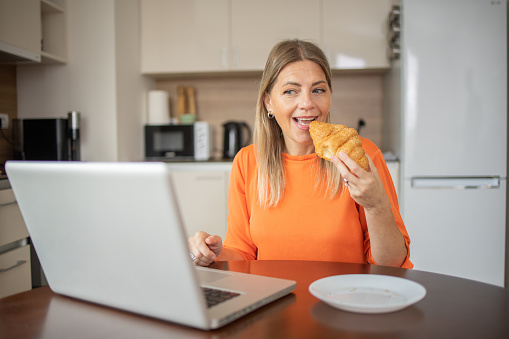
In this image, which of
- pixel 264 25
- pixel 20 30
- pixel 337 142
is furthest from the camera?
pixel 264 25

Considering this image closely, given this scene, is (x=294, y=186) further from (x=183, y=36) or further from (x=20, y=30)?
(x=183, y=36)

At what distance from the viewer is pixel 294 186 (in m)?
1.54

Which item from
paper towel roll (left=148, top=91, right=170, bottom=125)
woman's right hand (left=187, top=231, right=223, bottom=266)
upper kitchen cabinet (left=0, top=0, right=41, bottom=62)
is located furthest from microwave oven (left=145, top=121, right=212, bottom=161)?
woman's right hand (left=187, top=231, right=223, bottom=266)

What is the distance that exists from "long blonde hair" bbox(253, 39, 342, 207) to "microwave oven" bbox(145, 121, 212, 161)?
1.98m

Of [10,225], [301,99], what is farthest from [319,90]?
[10,225]

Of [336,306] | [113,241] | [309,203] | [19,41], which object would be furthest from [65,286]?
[19,41]

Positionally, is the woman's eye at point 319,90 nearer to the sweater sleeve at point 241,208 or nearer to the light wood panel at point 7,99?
the sweater sleeve at point 241,208

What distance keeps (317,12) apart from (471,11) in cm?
103

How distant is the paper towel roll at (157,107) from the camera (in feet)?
12.5

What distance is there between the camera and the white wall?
10.7 ft

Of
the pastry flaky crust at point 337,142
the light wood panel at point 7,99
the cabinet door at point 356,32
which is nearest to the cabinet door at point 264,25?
the cabinet door at point 356,32

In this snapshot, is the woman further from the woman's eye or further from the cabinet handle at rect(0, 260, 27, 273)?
the cabinet handle at rect(0, 260, 27, 273)

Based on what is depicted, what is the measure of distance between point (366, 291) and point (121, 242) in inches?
17.2

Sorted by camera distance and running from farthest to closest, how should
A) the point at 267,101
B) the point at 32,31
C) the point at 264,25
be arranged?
the point at 264,25
the point at 32,31
the point at 267,101
